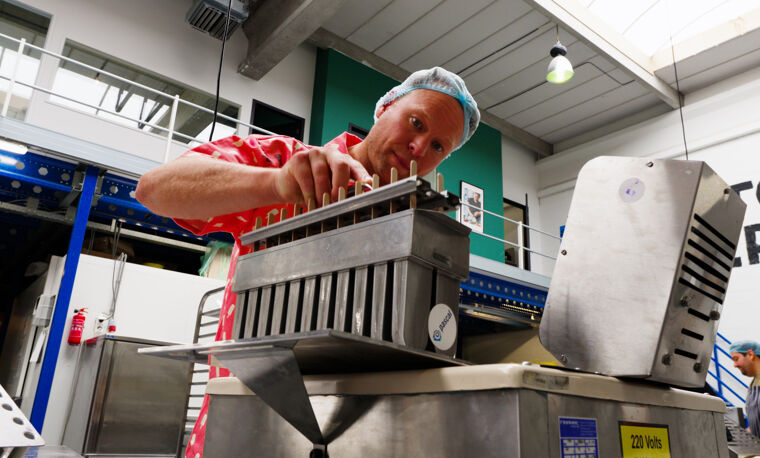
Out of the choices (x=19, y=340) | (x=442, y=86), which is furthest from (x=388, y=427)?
(x=19, y=340)

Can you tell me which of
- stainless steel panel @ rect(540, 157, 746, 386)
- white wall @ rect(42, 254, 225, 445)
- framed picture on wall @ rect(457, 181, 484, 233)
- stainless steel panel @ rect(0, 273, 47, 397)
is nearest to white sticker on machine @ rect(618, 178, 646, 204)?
stainless steel panel @ rect(540, 157, 746, 386)

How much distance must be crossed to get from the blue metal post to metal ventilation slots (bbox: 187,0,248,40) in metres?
2.64

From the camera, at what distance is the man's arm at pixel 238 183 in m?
0.88

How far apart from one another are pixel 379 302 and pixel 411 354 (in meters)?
0.11

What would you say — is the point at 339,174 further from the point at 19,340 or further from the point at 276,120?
the point at 276,120

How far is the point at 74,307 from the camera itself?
5184 millimetres

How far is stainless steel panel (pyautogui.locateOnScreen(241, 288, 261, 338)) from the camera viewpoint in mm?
977

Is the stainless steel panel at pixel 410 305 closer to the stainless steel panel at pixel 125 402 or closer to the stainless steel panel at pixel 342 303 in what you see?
the stainless steel panel at pixel 342 303

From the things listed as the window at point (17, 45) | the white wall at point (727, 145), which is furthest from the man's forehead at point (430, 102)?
the white wall at point (727, 145)

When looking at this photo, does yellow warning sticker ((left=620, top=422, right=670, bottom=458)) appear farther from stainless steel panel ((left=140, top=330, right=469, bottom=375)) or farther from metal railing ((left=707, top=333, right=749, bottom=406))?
metal railing ((left=707, top=333, right=749, bottom=406))

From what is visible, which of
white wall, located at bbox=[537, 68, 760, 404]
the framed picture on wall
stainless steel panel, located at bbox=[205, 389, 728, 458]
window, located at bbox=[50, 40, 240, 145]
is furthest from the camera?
the framed picture on wall

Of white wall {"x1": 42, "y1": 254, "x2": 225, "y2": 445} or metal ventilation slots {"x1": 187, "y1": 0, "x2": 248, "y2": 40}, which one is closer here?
white wall {"x1": 42, "y1": 254, "x2": 225, "y2": 445}

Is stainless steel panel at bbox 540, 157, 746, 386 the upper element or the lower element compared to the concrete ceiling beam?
lower

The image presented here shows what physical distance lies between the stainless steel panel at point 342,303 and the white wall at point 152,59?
629 cm
